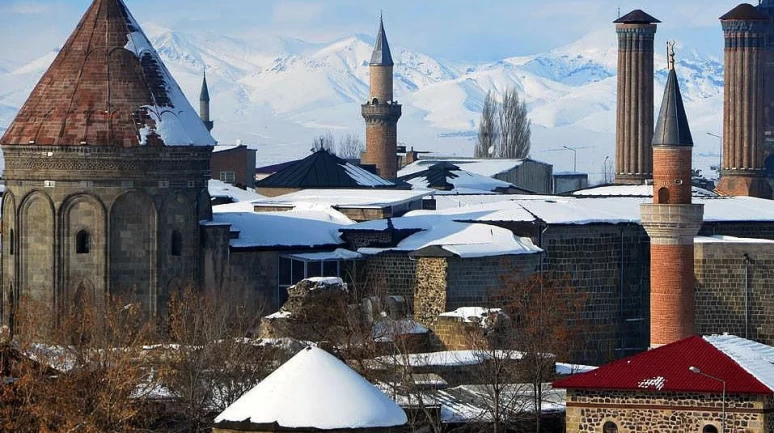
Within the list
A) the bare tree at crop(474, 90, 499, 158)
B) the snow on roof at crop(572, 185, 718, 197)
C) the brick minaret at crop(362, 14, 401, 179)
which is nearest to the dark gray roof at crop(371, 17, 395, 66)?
the brick minaret at crop(362, 14, 401, 179)

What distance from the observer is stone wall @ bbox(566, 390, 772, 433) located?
1517 inches

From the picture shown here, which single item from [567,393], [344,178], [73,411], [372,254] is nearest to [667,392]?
[567,393]

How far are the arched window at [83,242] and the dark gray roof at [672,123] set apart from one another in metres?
12.1

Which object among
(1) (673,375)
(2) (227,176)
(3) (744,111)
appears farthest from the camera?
(2) (227,176)

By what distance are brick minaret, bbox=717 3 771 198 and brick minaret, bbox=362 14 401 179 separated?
41.8ft

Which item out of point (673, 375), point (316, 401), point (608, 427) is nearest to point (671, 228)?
point (673, 375)

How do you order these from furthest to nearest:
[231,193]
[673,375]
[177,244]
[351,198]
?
[231,193]
[351,198]
[177,244]
[673,375]

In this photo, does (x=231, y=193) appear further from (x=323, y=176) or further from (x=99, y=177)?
(x=99, y=177)

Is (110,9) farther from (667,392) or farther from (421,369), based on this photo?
(667,392)

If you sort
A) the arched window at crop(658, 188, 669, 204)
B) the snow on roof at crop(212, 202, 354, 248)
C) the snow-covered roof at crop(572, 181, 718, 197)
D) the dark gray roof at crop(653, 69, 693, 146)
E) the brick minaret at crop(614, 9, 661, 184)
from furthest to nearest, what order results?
the brick minaret at crop(614, 9, 661, 184)
the snow-covered roof at crop(572, 181, 718, 197)
the snow on roof at crop(212, 202, 354, 248)
the dark gray roof at crop(653, 69, 693, 146)
the arched window at crop(658, 188, 669, 204)

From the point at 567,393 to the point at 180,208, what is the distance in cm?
1251

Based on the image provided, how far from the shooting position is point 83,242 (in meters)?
48.8

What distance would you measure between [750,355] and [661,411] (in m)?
2.61

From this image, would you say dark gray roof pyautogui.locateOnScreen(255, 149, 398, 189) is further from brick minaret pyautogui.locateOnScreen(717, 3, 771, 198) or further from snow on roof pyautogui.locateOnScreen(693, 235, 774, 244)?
snow on roof pyautogui.locateOnScreen(693, 235, 774, 244)
